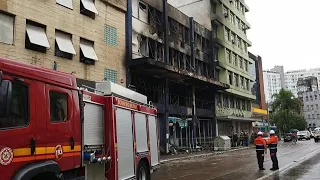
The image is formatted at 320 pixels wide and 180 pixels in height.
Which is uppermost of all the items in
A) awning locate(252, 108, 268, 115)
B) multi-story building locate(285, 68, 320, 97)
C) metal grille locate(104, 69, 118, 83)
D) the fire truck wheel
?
multi-story building locate(285, 68, 320, 97)

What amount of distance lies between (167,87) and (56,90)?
24.8 m

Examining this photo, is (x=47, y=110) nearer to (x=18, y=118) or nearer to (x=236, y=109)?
(x=18, y=118)

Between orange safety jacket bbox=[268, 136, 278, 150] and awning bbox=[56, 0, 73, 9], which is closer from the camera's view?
orange safety jacket bbox=[268, 136, 278, 150]

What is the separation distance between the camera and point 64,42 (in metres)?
20.2

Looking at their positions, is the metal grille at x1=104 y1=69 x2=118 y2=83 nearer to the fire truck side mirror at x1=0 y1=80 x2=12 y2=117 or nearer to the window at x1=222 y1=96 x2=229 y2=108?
the fire truck side mirror at x1=0 y1=80 x2=12 y2=117

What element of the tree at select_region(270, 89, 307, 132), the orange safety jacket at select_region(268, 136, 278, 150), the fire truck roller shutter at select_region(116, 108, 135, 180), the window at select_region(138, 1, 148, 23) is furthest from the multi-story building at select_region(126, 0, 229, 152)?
the tree at select_region(270, 89, 307, 132)

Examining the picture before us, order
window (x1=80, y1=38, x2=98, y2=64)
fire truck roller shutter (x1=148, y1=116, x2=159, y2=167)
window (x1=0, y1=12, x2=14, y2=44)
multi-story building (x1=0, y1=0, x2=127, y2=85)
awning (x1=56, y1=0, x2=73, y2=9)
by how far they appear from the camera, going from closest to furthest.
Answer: fire truck roller shutter (x1=148, y1=116, x2=159, y2=167)
window (x1=0, y1=12, x2=14, y2=44)
multi-story building (x1=0, y1=0, x2=127, y2=85)
awning (x1=56, y1=0, x2=73, y2=9)
window (x1=80, y1=38, x2=98, y2=64)

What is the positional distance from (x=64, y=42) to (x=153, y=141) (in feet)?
37.7

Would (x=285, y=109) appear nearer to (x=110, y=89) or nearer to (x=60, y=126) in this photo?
(x=110, y=89)

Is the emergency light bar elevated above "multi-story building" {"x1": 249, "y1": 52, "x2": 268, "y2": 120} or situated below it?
below

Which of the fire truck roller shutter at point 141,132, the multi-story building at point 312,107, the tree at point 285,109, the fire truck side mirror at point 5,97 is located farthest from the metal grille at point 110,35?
the multi-story building at point 312,107

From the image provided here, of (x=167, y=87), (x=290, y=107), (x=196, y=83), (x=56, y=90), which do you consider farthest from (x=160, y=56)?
(x=290, y=107)

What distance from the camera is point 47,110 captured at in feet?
18.7

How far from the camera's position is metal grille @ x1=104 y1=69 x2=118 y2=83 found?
2348 centimetres
